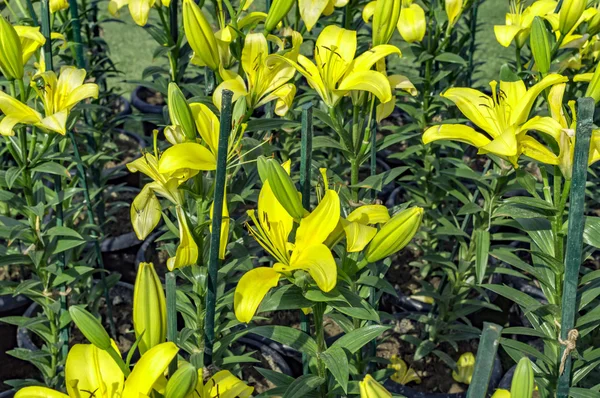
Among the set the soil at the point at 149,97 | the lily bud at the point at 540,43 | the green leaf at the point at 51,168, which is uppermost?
the lily bud at the point at 540,43

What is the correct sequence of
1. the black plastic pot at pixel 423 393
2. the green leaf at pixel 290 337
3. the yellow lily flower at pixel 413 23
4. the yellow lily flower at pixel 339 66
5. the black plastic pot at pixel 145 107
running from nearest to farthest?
1. the green leaf at pixel 290 337
2. the yellow lily flower at pixel 339 66
3. the yellow lily flower at pixel 413 23
4. the black plastic pot at pixel 423 393
5. the black plastic pot at pixel 145 107

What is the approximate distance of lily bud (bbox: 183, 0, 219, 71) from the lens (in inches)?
43.3

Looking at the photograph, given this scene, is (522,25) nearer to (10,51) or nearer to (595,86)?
(595,86)

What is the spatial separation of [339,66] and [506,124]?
0.91 feet

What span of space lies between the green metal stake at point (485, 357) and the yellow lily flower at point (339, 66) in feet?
1.77

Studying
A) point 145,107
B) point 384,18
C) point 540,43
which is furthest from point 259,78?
point 145,107

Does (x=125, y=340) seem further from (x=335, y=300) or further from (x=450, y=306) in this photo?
(x=335, y=300)

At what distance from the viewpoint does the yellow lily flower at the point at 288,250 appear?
74cm

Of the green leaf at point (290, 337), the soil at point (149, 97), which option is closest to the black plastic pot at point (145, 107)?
the soil at point (149, 97)

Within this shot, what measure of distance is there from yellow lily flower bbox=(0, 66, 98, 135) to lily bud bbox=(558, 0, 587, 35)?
85cm

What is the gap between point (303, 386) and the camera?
89 cm

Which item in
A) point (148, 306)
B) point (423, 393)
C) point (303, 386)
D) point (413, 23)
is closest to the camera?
point (148, 306)

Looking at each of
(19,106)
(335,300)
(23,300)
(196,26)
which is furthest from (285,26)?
(23,300)

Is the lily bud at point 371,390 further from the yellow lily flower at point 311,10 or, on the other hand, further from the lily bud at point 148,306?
the yellow lily flower at point 311,10
